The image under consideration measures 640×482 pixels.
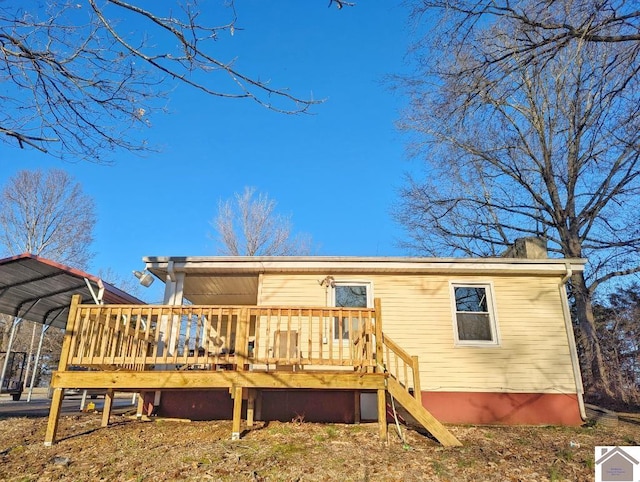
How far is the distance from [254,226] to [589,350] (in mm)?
18139

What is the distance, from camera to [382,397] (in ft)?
19.6

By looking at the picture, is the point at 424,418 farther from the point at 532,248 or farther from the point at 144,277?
the point at 144,277

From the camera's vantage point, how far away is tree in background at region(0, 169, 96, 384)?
20.2m

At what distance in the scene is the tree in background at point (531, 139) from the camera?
5.79 metres

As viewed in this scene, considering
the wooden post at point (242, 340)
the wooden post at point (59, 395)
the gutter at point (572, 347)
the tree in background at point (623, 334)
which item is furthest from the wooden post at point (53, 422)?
the tree in background at point (623, 334)

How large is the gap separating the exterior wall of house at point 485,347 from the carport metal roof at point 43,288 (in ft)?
10.5

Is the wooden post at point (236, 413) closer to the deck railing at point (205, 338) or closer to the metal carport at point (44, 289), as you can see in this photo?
the deck railing at point (205, 338)

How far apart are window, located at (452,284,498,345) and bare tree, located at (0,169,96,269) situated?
68.1ft

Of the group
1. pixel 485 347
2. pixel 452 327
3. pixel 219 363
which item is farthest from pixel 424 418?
pixel 219 363

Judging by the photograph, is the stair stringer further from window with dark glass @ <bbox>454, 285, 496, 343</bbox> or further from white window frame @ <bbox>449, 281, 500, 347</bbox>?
window with dark glass @ <bbox>454, 285, 496, 343</bbox>

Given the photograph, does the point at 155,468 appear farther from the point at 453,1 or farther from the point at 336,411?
the point at 453,1

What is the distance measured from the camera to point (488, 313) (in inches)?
327

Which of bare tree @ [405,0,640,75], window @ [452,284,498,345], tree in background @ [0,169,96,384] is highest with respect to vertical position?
tree in background @ [0,169,96,384]
